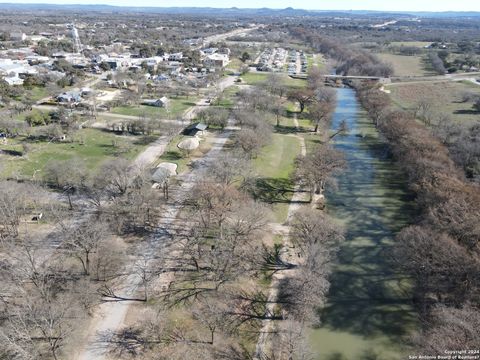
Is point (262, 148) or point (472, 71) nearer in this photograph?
point (262, 148)

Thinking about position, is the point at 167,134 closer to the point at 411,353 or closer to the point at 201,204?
the point at 201,204

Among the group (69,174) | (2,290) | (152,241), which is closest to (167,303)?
(152,241)

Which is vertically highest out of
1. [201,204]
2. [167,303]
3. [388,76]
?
[388,76]

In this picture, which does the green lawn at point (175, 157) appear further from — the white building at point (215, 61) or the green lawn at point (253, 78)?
the white building at point (215, 61)

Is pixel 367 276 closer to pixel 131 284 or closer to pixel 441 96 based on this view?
pixel 131 284

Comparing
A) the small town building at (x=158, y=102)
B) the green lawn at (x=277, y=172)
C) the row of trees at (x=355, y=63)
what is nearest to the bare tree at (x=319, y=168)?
the green lawn at (x=277, y=172)

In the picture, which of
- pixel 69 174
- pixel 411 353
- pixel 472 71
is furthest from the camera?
pixel 472 71
